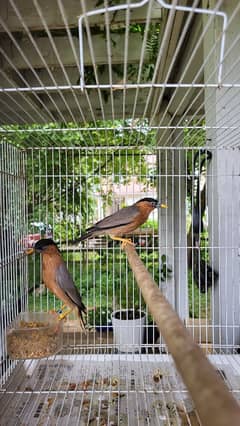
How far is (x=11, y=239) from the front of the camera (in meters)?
1.63

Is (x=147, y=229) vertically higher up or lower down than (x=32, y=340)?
higher up

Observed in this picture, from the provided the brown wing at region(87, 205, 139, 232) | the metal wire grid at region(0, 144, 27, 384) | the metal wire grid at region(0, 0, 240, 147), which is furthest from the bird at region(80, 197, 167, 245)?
the metal wire grid at region(0, 0, 240, 147)

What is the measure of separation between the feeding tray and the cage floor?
0.20m

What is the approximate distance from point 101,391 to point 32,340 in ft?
1.26

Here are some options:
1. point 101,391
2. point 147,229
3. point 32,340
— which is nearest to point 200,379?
point 32,340

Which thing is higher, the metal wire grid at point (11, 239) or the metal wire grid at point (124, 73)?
the metal wire grid at point (124, 73)

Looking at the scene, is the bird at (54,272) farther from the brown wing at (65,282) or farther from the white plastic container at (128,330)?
the white plastic container at (128,330)

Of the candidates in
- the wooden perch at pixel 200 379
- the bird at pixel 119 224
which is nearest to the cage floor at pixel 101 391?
the bird at pixel 119 224

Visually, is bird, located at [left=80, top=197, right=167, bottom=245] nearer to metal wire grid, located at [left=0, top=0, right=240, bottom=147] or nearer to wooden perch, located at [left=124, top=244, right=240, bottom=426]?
metal wire grid, located at [left=0, top=0, right=240, bottom=147]

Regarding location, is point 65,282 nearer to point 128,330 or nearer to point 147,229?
point 128,330

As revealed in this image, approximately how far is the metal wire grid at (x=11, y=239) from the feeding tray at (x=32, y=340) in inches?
4.6

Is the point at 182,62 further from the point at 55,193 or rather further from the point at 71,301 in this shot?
the point at 71,301

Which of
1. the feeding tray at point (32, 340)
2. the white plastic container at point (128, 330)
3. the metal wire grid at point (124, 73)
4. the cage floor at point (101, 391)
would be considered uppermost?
the metal wire grid at point (124, 73)

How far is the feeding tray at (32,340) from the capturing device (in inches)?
53.4
